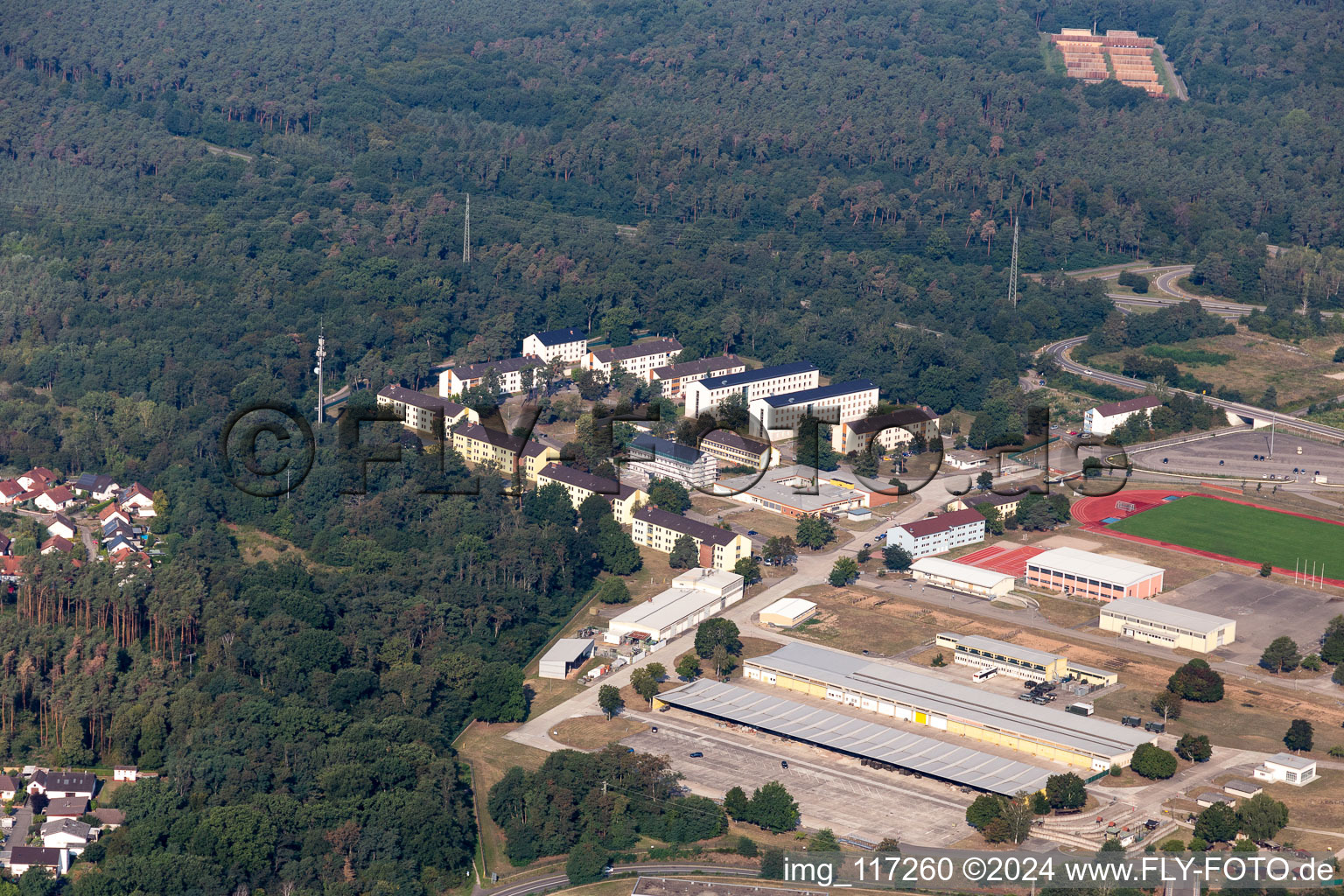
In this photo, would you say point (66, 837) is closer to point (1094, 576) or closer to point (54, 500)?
point (54, 500)

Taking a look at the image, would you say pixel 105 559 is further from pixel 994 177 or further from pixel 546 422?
pixel 994 177

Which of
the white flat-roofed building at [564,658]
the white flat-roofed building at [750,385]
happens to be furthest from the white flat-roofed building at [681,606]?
the white flat-roofed building at [750,385]

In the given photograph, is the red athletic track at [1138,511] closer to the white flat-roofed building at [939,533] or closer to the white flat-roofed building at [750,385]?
the white flat-roofed building at [939,533]

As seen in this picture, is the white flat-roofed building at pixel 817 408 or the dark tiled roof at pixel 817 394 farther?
the dark tiled roof at pixel 817 394

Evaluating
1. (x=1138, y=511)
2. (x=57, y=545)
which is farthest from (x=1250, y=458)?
(x=57, y=545)

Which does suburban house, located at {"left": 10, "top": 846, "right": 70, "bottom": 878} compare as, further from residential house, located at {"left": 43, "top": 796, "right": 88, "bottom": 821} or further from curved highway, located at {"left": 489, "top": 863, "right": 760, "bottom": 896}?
curved highway, located at {"left": 489, "top": 863, "right": 760, "bottom": 896}

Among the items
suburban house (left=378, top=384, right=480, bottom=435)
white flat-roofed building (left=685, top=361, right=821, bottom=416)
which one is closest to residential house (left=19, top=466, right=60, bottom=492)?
suburban house (left=378, top=384, right=480, bottom=435)

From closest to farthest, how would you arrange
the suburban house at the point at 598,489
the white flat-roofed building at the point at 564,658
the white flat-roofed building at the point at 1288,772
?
the white flat-roofed building at the point at 1288,772 < the white flat-roofed building at the point at 564,658 < the suburban house at the point at 598,489
